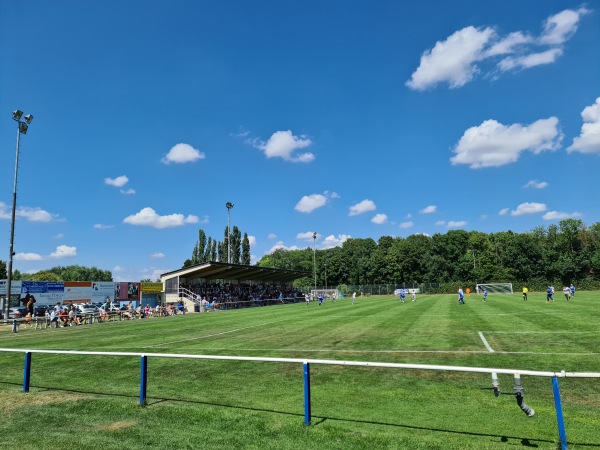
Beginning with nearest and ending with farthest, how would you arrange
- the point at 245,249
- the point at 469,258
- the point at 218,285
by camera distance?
the point at 218,285 → the point at 469,258 → the point at 245,249

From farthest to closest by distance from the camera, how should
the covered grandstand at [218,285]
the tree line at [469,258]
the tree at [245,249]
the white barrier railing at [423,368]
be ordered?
the tree at [245,249], the tree line at [469,258], the covered grandstand at [218,285], the white barrier railing at [423,368]

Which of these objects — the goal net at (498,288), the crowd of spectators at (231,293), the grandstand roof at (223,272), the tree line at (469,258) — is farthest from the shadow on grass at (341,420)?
the tree line at (469,258)

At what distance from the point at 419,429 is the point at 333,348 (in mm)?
8194

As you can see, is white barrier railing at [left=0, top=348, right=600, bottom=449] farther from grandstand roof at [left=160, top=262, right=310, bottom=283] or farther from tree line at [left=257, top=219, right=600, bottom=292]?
tree line at [left=257, top=219, right=600, bottom=292]

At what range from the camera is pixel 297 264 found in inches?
5797

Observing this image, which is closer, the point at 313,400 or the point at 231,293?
the point at 313,400

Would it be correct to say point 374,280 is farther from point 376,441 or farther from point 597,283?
point 376,441

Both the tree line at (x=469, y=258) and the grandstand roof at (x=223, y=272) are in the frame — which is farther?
the tree line at (x=469, y=258)

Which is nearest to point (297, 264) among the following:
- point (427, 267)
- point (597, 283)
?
point (427, 267)

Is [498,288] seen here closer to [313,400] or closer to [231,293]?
[231,293]

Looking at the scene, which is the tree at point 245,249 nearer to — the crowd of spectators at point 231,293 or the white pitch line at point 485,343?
the crowd of spectators at point 231,293

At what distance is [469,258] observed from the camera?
101250mm

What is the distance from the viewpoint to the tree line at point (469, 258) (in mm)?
92562

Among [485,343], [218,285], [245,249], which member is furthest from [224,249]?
[485,343]
